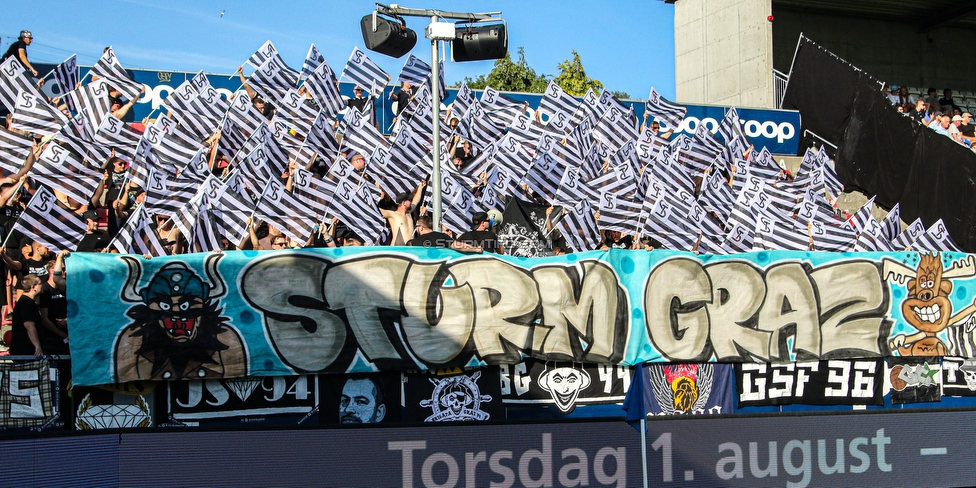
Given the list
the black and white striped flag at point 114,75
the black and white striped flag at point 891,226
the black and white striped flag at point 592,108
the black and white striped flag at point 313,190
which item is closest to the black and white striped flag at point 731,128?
the black and white striped flag at point 592,108

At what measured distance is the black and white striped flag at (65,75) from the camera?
1545 cm

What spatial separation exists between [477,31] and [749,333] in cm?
517

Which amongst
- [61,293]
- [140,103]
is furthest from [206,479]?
[140,103]

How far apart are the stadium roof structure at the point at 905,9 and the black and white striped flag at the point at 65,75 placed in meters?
19.6

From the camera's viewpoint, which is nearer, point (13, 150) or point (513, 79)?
point (13, 150)

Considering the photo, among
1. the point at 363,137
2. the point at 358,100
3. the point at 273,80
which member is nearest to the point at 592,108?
the point at 358,100

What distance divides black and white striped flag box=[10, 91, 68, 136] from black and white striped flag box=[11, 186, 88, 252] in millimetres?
2523

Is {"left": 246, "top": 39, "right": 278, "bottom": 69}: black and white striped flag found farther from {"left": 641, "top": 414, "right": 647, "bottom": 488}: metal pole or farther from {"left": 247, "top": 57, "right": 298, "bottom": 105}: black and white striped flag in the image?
{"left": 641, "top": 414, "right": 647, "bottom": 488}: metal pole

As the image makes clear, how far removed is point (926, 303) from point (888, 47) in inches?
847

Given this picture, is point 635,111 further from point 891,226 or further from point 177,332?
point 177,332

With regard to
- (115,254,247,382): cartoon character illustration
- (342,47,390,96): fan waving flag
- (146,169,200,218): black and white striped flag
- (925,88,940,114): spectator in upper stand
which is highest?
(925,88,940,114): spectator in upper stand

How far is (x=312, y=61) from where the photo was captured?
16750 mm

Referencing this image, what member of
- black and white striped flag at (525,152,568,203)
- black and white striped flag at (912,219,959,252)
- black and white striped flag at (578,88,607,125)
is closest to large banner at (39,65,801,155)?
black and white striped flag at (578,88,607,125)

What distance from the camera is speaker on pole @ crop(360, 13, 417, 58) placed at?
12.7m
